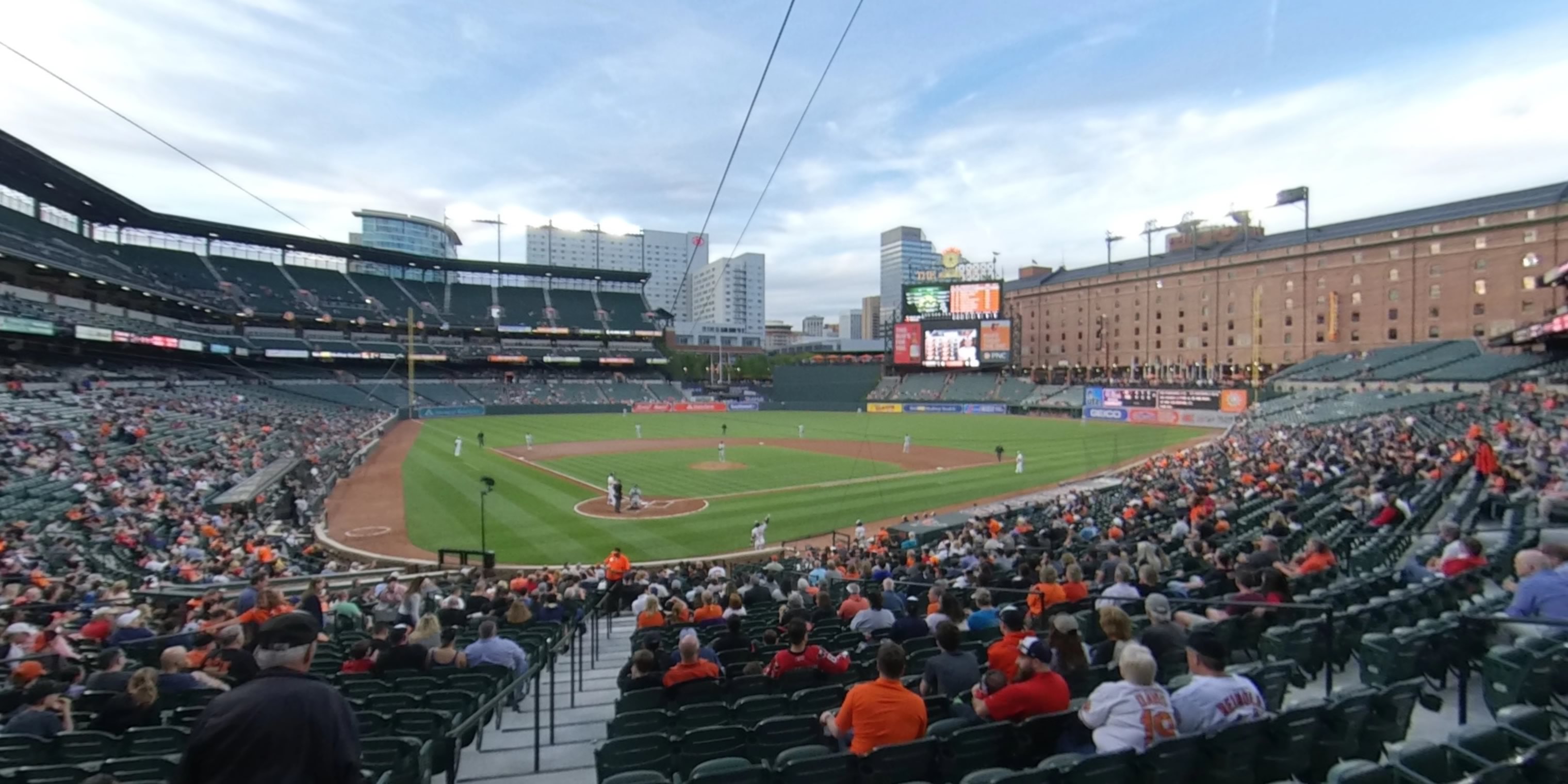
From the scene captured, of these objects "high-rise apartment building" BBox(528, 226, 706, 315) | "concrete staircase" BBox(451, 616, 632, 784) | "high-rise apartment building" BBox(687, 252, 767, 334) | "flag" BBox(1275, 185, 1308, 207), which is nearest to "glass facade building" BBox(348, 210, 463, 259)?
"high-rise apartment building" BBox(528, 226, 706, 315)

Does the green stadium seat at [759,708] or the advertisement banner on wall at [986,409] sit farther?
the advertisement banner on wall at [986,409]

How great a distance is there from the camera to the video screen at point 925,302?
8269cm

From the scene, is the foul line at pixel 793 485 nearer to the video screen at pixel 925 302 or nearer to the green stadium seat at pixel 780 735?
the green stadium seat at pixel 780 735

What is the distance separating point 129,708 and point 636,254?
175535 mm

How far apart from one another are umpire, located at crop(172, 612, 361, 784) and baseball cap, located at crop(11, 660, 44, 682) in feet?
21.0

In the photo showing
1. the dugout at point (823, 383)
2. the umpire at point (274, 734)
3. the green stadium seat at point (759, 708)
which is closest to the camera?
the umpire at point (274, 734)

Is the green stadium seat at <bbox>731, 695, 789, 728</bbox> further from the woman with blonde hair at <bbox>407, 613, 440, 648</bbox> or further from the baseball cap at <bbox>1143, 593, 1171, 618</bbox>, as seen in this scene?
the woman with blonde hair at <bbox>407, 613, 440, 648</bbox>

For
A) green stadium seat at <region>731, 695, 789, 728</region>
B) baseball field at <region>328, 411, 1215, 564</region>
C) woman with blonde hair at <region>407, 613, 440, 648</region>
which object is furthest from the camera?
baseball field at <region>328, 411, 1215, 564</region>

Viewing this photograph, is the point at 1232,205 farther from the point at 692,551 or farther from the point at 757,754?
the point at 757,754

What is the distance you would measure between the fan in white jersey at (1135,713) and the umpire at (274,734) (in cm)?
405

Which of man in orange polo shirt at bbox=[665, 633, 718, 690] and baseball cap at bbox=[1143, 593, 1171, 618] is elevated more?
baseball cap at bbox=[1143, 593, 1171, 618]

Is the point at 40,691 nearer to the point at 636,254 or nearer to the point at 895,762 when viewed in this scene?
the point at 895,762

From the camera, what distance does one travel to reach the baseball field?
23828 millimetres

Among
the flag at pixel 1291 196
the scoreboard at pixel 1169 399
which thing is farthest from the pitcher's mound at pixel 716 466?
the flag at pixel 1291 196
